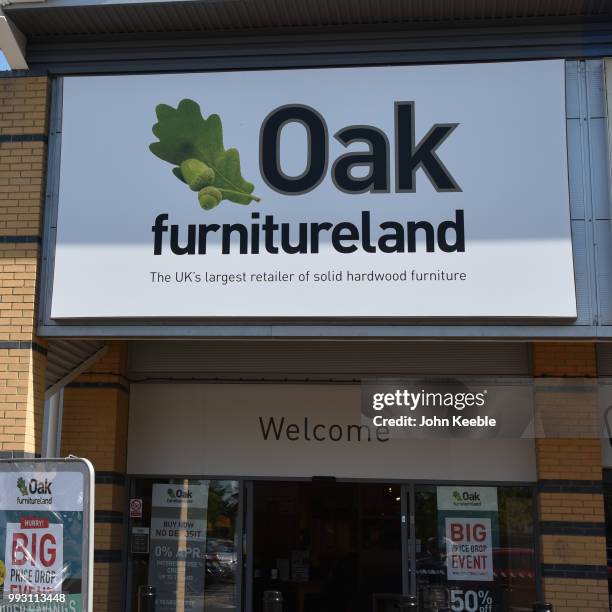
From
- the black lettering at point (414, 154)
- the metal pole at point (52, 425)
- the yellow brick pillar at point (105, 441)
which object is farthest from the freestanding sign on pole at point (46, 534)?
the black lettering at point (414, 154)

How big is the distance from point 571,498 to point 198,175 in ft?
19.5

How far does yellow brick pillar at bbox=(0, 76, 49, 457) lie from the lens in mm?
8742

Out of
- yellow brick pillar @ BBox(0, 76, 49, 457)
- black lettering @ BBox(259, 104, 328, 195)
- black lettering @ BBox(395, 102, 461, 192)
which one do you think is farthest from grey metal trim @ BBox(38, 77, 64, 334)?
black lettering @ BBox(395, 102, 461, 192)

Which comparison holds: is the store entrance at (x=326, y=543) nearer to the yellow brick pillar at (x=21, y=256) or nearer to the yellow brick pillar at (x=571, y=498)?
the yellow brick pillar at (x=571, y=498)

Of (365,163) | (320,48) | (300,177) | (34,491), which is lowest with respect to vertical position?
(34,491)

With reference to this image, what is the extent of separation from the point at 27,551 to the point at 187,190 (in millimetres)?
3711

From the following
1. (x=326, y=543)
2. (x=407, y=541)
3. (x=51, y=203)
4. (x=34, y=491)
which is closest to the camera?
(x=34, y=491)

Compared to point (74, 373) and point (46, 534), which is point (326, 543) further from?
point (46, 534)

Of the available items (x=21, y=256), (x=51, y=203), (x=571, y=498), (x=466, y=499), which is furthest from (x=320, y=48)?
(x=571, y=498)

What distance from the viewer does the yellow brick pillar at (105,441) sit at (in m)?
11.4

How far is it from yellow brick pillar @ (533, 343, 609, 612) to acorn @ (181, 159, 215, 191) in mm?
4781

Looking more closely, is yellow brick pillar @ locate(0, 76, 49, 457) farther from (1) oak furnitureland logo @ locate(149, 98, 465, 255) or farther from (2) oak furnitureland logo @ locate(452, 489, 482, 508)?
(2) oak furnitureland logo @ locate(452, 489, 482, 508)

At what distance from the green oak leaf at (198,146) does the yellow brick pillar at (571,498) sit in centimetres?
457

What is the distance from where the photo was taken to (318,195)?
8.91m
